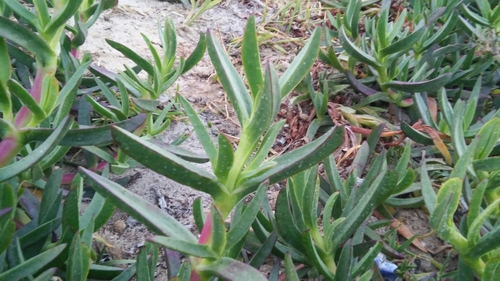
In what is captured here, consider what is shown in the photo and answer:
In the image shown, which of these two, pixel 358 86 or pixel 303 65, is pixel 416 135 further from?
pixel 303 65

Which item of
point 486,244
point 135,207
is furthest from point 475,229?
point 135,207

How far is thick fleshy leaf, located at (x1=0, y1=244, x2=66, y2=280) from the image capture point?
0.73 metres

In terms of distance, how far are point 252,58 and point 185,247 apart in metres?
0.28

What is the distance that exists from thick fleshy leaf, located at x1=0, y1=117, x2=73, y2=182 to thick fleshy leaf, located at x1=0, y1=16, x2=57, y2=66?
0.22 metres

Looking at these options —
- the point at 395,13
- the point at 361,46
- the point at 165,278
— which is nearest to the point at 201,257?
the point at 165,278

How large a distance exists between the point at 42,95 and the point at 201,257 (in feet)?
1.49

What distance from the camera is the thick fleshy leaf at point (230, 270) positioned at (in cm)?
64

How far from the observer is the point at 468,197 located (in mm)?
1064

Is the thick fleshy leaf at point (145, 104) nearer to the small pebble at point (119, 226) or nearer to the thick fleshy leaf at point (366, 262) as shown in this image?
the small pebble at point (119, 226)

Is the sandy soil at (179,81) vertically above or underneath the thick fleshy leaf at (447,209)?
underneath

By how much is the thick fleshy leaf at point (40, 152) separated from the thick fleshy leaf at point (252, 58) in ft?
1.00

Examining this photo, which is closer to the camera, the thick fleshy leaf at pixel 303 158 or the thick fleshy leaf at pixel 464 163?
the thick fleshy leaf at pixel 303 158

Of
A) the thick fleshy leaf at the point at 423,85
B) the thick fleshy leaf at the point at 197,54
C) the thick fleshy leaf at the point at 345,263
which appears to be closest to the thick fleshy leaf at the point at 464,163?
the thick fleshy leaf at the point at 345,263

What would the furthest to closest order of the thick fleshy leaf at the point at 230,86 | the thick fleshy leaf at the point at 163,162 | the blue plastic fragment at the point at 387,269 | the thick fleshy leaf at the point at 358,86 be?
the thick fleshy leaf at the point at 358,86
the blue plastic fragment at the point at 387,269
the thick fleshy leaf at the point at 230,86
the thick fleshy leaf at the point at 163,162
